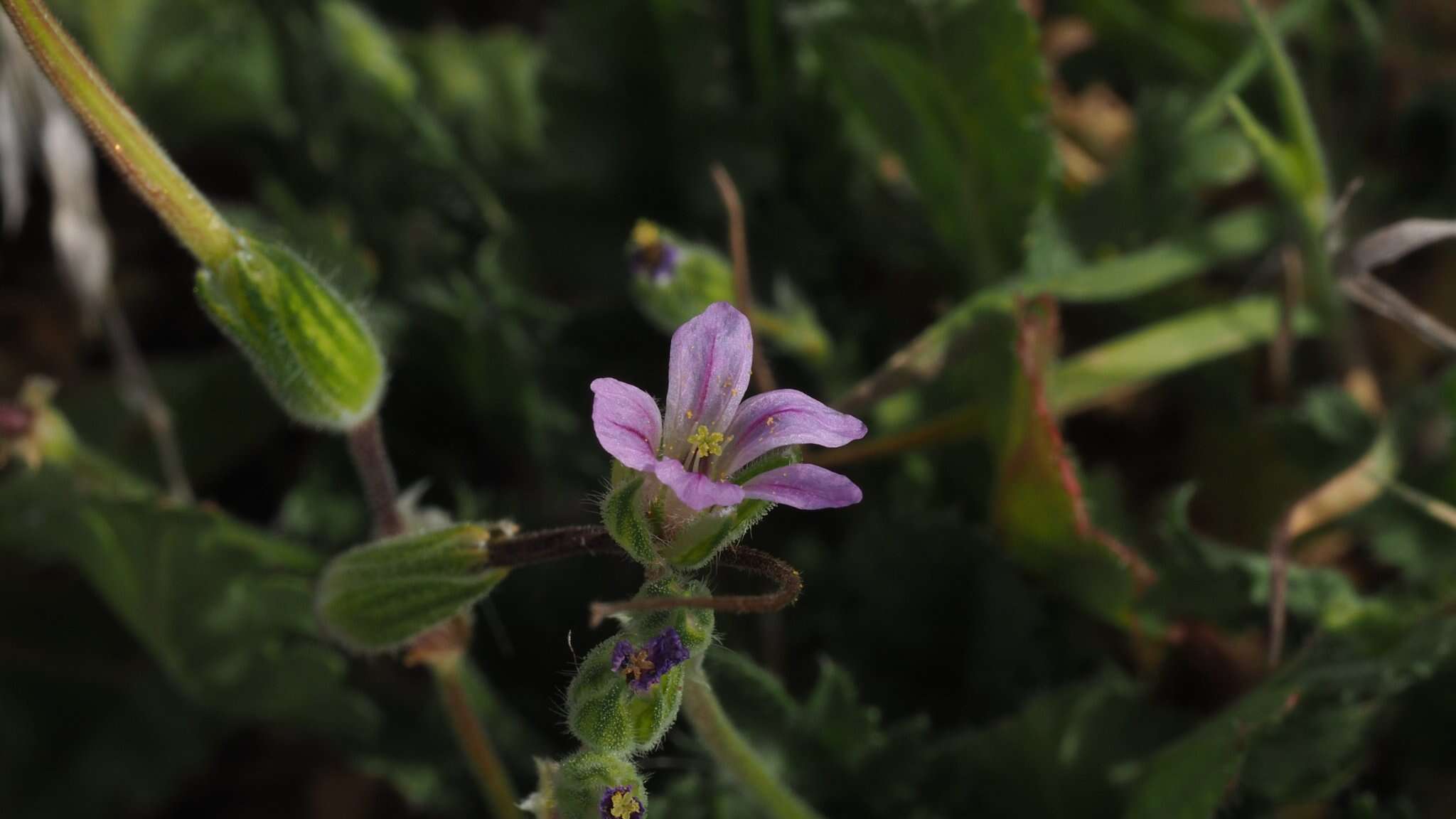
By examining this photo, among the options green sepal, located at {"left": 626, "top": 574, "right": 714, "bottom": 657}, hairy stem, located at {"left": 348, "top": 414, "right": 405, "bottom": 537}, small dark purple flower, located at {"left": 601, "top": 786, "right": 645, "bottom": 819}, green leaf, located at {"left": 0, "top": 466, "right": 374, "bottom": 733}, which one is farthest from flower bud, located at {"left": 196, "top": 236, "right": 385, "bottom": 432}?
small dark purple flower, located at {"left": 601, "top": 786, "right": 645, "bottom": 819}

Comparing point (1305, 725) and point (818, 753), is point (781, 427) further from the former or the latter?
point (1305, 725)

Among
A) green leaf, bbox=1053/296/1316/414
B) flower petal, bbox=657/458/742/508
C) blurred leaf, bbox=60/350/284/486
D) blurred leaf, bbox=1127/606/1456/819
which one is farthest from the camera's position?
blurred leaf, bbox=60/350/284/486

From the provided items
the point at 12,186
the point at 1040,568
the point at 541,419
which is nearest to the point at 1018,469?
the point at 1040,568

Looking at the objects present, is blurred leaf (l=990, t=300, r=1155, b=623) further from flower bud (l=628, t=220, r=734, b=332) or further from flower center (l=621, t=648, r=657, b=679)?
flower center (l=621, t=648, r=657, b=679)

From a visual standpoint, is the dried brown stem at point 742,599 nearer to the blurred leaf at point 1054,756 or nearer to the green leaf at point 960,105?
the blurred leaf at point 1054,756

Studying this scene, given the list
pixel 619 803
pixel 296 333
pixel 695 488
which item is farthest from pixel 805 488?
pixel 296 333
